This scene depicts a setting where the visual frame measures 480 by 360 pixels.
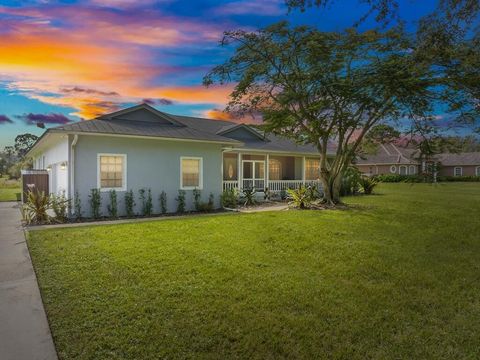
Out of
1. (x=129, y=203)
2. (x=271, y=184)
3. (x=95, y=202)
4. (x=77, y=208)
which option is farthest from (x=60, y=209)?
(x=271, y=184)

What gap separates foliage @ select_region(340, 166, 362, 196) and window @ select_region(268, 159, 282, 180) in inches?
173

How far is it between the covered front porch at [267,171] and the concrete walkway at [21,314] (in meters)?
12.5

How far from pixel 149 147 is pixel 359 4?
31.0ft

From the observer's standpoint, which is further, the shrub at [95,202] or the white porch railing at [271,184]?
the white porch railing at [271,184]

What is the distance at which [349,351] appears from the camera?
337 cm

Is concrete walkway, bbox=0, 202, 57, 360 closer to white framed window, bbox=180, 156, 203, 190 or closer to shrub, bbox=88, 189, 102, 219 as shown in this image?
shrub, bbox=88, 189, 102, 219

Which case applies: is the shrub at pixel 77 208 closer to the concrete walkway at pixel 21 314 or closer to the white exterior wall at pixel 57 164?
the white exterior wall at pixel 57 164

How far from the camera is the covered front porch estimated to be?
64.2ft

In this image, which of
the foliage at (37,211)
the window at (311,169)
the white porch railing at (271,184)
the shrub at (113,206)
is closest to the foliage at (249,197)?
the white porch railing at (271,184)

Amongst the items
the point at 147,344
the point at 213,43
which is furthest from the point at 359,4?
the point at 213,43

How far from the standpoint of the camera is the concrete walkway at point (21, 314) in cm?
329

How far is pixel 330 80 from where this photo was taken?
654 centimetres

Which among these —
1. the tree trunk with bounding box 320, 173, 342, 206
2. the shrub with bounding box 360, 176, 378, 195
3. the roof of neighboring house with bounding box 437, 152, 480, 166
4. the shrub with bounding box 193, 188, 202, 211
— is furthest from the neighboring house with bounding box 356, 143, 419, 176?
the shrub with bounding box 193, 188, 202, 211

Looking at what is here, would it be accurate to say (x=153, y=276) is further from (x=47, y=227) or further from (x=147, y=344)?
(x=47, y=227)
